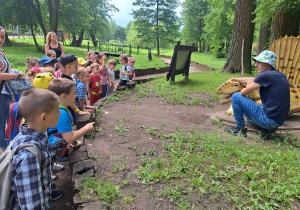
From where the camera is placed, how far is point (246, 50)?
10602mm

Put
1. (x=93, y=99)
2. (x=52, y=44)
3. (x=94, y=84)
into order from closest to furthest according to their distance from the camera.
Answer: (x=94, y=84), (x=93, y=99), (x=52, y=44)

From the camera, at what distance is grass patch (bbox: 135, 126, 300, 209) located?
2249 millimetres

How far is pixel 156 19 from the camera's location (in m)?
32.4

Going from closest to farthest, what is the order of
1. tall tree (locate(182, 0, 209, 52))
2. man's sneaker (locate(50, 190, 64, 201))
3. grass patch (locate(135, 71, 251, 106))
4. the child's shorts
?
1. man's sneaker (locate(50, 190, 64, 201))
2. the child's shorts
3. grass patch (locate(135, 71, 251, 106))
4. tall tree (locate(182, 0, 209, 52))

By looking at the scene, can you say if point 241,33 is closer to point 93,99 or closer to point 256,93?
point 256,93

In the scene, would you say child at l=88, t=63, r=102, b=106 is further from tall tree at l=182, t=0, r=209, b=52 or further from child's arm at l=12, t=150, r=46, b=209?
tall tree at l=182, t=0, r=209, b=52

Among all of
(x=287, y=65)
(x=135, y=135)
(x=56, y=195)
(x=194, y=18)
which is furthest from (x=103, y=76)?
(x=194, y=18)

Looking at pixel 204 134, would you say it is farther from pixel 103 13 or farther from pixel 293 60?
pixel 103 13

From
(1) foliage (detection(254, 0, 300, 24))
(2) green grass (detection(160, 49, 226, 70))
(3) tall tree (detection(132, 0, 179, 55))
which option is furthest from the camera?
(3) tall tree (detection(132, 0, 179, 55))

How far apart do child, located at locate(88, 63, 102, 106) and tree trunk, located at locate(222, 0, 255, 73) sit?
727cm

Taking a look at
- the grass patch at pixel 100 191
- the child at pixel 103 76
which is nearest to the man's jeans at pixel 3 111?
the grass patch at pixel 100 191

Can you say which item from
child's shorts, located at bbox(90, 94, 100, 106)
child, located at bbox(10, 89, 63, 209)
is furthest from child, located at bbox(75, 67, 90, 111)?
child, located at bbox(10, 89, 63, 209)

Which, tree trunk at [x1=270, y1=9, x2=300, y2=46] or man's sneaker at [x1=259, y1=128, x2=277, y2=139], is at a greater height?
tree trunk at [x1=270, y1=9, x2=300, y2=46]

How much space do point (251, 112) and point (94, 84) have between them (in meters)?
3.43
